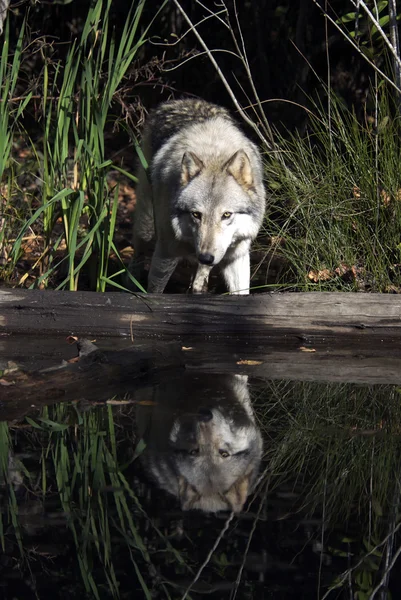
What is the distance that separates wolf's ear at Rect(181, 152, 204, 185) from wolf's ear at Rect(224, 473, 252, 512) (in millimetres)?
2909

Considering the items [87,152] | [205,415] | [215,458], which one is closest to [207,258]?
[87,152]

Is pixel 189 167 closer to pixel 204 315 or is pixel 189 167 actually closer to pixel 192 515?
pixel 204 315

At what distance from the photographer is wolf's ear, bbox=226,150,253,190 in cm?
600

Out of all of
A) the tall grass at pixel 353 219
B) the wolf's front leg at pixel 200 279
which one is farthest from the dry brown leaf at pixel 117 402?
the wolf's front leg at pixel 200 279

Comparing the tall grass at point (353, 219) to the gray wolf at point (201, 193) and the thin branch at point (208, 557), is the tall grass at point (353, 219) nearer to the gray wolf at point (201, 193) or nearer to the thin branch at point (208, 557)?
the gray wolf at point (201, 193)

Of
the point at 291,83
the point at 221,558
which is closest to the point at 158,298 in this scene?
the point at 221,558

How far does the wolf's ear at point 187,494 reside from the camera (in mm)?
3314

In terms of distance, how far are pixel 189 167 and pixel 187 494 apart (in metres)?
3.11

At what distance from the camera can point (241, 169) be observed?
6.04 metres

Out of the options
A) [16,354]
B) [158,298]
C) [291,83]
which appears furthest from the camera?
[291,83]

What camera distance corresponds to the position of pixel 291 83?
10086 mm

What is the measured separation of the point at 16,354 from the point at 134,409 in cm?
121

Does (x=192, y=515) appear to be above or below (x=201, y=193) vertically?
below

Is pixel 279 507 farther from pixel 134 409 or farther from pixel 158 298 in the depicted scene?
pixel 158 298
